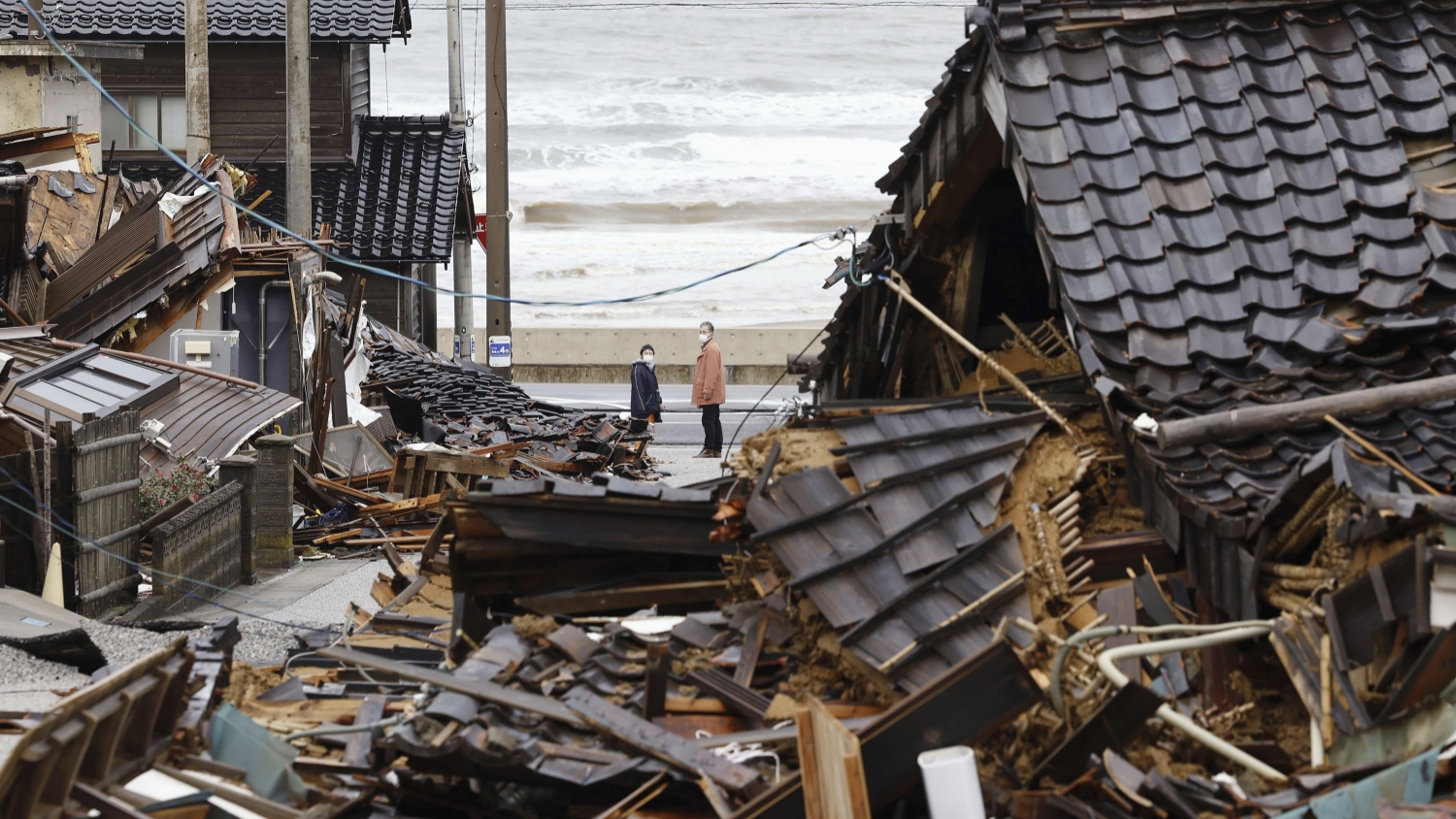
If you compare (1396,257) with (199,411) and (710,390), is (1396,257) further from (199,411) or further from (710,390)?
(710,390)

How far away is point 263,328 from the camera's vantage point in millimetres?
19156

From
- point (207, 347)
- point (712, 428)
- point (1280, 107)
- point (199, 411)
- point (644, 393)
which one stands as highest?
point (1280, 107)

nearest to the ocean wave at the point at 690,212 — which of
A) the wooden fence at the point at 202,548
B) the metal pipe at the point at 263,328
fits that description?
the metal pipe at the point at 263,328

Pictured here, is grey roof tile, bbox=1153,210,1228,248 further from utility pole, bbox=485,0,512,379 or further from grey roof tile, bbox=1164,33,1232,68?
utility pole, bbox=485,0,512,379

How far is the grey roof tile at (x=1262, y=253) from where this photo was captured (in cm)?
703

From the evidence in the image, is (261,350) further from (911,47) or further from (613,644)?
(911,47)

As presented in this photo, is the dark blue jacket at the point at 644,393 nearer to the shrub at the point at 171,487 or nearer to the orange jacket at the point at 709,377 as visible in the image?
the orange jacket at the point at 709,377

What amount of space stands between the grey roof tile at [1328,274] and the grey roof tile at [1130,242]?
2.11ft

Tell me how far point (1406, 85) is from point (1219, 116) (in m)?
0.99

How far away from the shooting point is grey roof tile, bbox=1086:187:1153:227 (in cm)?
716

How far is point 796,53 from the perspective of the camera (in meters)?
84.6

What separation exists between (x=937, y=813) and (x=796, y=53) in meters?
82.4

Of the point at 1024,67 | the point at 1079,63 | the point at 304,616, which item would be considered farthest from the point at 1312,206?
the point at 304,616

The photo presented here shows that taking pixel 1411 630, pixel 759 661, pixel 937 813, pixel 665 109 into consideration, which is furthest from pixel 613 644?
pixel 665 109
